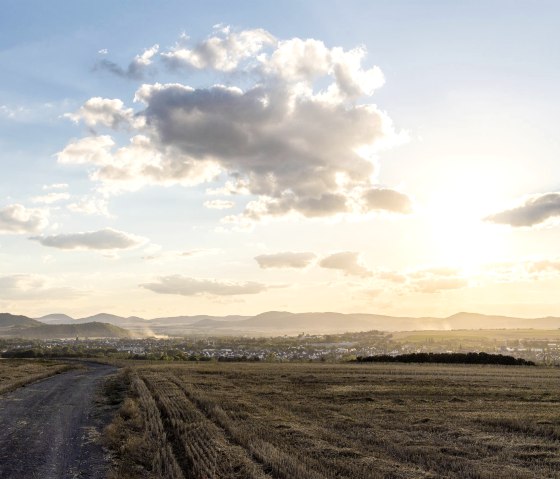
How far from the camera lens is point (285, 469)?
15.8 m

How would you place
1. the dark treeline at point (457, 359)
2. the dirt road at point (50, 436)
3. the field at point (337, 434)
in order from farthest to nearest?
1. the dark treeline at point (457, 359)
2. the dirt road at point (50, 436)
3. the field at point (337, 434)

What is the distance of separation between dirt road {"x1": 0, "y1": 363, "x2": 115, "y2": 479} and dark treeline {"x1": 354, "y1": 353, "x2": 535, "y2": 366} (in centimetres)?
6409

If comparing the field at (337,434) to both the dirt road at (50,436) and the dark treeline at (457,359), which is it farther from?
the dark treeline at (457,359)

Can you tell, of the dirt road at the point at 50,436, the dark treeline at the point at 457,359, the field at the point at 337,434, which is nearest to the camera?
the field at the point at 337,434

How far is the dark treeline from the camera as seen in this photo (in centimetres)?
8650

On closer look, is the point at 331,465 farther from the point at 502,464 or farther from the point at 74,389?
the point at 74,389

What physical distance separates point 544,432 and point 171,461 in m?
15.5

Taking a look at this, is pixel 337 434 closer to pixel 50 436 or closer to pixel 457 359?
pixel 50 436

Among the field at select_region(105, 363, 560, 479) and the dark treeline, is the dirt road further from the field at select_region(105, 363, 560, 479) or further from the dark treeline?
the dark treeline

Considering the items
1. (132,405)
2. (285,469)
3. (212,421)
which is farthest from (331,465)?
(132,405)

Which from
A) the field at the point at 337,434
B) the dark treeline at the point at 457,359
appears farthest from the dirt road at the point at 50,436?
the dark treeline at the point at 457,359

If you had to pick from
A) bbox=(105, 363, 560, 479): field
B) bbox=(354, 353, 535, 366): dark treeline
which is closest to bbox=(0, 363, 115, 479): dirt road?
bbox=(105, 363, 560, 479): field

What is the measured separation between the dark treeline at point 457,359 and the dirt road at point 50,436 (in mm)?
64092

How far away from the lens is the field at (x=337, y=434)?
54.0 feet
